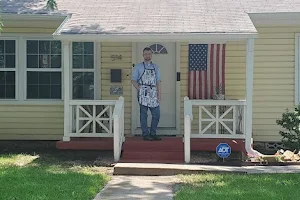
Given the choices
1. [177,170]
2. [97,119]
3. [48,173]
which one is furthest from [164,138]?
[48,173]

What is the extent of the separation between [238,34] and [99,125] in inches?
143

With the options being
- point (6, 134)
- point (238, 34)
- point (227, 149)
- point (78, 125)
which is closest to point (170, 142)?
point (227, 149)

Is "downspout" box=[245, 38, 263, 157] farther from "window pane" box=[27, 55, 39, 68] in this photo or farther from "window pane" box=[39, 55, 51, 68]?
"window pane" box=[27, 55, 39, 68]

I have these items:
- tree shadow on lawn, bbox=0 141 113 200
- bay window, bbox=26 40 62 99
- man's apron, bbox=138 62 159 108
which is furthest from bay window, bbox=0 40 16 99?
man's apron, bbox=138 62 159 108

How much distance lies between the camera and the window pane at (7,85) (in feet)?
35.7

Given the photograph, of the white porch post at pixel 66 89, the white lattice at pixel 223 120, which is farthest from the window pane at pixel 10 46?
the white lattice at pixel 223 120

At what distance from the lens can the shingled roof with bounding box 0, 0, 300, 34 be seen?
29.3ft

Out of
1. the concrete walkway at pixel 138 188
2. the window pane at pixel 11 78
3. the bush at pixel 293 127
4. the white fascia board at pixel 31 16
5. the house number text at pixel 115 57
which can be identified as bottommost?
the concrete walkway at pixel 138 188

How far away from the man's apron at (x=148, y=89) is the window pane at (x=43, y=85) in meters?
2.52

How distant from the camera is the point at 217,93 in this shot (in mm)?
10398

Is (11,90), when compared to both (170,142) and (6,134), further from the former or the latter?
(170,142)

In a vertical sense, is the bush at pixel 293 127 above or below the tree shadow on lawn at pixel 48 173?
above

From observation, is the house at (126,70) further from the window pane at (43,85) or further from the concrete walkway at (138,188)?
the concrete walkway at (138,188)

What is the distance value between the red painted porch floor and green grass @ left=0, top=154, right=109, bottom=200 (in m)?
0.72
